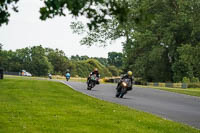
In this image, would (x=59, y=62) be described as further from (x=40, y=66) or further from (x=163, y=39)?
(x=163, y=39)

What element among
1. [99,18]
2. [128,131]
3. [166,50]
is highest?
[166,50]

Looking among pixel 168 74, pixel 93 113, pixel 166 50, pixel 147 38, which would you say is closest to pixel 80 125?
pixel 93 113

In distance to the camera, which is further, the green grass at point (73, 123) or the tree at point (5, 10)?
the green grass at point (73, 123)

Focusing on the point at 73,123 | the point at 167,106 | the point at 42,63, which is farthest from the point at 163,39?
the point at 42,63

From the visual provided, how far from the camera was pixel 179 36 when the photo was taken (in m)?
60.2

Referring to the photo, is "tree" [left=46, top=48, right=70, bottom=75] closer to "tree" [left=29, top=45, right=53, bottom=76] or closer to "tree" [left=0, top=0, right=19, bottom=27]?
"tree" [left=29, top=45, right=53, bottom=76]

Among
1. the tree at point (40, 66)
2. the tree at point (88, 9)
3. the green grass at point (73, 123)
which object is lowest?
the green grass at point (73, 123)

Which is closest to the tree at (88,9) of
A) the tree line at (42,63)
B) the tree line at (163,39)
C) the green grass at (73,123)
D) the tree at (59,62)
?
the green grass at (73,123)

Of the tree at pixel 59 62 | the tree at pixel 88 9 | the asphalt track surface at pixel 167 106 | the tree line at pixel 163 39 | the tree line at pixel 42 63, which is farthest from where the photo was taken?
the tree at pixel 59 62

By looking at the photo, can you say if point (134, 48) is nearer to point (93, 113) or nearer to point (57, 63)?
point (93, 113)

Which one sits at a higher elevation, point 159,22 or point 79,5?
point 159,22

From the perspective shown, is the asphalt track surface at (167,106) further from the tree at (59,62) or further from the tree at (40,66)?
the tree at (59,62)

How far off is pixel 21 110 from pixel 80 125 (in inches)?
122

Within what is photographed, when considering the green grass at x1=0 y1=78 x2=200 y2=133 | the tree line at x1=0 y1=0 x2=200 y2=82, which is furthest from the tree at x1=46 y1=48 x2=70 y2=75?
the green grass at x1=0 y1=78 x2=200 y2=133
